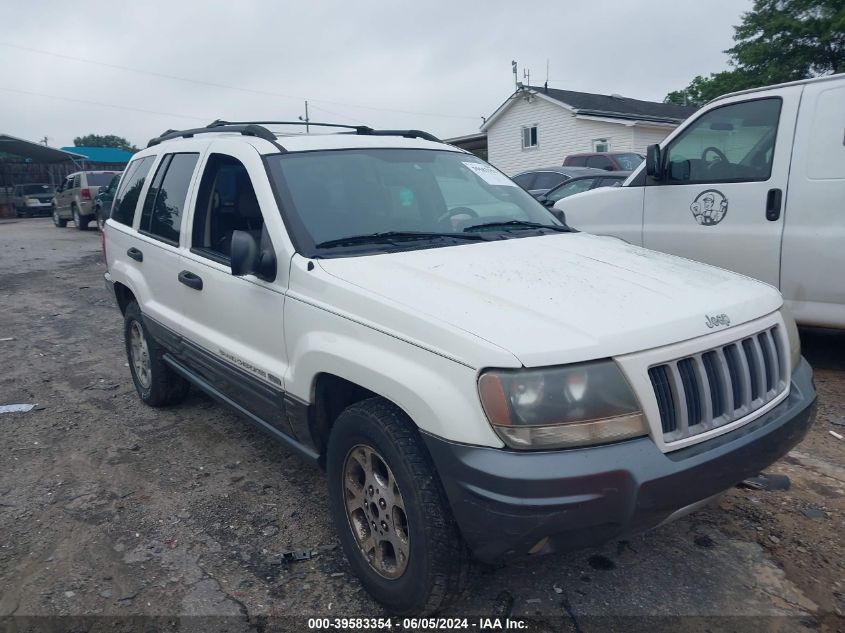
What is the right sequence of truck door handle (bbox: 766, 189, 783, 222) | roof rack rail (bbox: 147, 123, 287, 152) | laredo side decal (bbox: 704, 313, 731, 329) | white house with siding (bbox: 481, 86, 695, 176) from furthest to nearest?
white house with siding (bbox: 481, 86, 695, 176) < truck door handle (bbox: 766, 189, 783, 222) < roof rack rail (bbox: 147, 123, 287, 152) < laredo side decal (bbox: 704, 313, 731, 329)

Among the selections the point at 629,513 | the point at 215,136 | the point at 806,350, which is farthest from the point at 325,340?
the point at 806,350

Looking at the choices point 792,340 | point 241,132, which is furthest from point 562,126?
point 792,340

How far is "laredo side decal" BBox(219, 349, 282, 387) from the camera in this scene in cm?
322

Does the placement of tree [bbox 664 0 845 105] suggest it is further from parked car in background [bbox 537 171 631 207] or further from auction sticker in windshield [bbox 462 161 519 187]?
auction sticker in windshield [bbox 462 161 519 187]

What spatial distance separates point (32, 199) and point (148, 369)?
3031 cm

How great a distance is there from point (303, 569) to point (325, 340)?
1063mm

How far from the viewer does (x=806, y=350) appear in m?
5.89

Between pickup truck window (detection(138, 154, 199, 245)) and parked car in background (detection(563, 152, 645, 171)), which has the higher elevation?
parked car in background (detection(563, 152, 645, 171))

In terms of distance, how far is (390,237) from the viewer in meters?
3.29

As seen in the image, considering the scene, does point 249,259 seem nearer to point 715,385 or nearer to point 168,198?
point 168,198

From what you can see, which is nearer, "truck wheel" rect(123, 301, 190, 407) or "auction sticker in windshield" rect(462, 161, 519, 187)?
"auction sticker in windshield" rect(462, 161, 519, 187)

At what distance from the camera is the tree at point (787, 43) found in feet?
94.7

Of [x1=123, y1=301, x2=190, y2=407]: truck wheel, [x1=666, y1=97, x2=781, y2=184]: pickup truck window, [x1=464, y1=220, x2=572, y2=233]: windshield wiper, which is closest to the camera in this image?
[x1=464, y1=220, x2=572, y2=233]: windshield wiper

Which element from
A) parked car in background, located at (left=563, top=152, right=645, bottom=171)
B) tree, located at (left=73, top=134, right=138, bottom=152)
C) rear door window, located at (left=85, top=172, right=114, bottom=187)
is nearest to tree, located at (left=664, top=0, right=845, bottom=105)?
parked car in background, located at (left=563, top=152, right=645, bottom=171)
